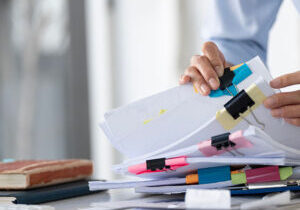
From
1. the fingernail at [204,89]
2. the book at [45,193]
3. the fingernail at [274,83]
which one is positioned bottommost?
the book at [45,193]

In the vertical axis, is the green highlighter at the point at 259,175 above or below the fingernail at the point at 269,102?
below

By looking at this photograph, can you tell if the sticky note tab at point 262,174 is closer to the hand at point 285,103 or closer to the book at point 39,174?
the hand at point 285,103

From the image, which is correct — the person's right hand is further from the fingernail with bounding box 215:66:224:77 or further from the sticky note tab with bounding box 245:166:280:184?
the sticky note tab with bounding box 245:166:280:184

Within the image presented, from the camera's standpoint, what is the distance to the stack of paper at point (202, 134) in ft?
1.72

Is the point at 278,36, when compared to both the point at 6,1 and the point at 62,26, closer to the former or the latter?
the point at 62,26

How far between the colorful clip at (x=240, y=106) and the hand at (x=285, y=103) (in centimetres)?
1

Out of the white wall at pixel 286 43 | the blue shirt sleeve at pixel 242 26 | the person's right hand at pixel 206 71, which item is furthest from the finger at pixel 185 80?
the white wall at pixel 286 43

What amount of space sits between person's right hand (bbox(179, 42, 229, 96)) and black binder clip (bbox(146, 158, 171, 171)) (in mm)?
125

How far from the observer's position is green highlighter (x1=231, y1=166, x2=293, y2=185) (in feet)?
1.77

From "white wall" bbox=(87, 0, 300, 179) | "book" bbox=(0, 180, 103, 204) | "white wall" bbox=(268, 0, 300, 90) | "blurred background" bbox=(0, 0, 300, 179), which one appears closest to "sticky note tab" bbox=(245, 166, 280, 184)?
"book" bbox=(0, 180, 103, 204)

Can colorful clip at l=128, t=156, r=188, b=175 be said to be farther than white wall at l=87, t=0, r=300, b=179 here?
No

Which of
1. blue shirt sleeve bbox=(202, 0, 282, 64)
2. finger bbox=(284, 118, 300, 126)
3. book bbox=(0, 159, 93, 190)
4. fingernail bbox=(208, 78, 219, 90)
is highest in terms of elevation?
blue shirt sleeve bbox=(202, 0, 282, 64)

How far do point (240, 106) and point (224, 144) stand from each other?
0.20 ft

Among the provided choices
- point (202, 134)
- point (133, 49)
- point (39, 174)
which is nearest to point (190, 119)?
point (202, 134)
